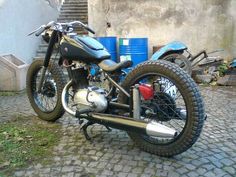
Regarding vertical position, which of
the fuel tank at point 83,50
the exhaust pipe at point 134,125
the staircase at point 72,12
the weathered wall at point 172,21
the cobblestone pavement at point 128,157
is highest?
the staircase at point 72,12

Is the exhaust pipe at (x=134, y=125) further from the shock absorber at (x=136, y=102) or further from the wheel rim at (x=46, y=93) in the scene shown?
the wheel rim at (x=46, y=93)

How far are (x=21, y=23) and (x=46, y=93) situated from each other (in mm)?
4671

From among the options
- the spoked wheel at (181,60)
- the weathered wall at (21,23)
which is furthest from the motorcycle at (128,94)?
the weathered wall at (21,23)

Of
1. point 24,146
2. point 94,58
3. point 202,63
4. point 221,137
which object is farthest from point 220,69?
point 24,146

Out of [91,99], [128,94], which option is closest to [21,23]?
[91,99]

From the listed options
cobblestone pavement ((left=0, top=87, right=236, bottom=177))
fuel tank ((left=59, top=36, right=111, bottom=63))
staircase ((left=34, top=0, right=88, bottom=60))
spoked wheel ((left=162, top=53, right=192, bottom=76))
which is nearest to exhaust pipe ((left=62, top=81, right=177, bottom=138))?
cobblestone pavement ((left=0, top=87, right=236, bottom=177))

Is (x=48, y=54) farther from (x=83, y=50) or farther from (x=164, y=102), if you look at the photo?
(x=164, y=102)

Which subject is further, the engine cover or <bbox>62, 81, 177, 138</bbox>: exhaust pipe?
the engine cover

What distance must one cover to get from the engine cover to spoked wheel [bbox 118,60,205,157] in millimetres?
214

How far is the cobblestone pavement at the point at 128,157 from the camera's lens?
10.4ft

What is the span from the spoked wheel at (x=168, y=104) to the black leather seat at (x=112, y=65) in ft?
0.44

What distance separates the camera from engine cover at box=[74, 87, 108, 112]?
3607 millimetres

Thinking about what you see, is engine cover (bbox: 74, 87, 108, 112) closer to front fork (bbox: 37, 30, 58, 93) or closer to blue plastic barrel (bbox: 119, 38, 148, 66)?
front fork (bbox: 37, 30, 58, 93)

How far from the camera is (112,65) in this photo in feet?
11.6
